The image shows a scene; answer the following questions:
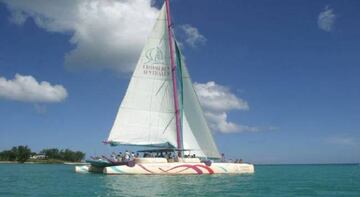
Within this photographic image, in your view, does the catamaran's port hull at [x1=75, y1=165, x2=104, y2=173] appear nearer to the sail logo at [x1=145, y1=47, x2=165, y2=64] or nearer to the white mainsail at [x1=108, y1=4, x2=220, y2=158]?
the white mainsail at [x1=108, y1=4, x2=220, y2=158]

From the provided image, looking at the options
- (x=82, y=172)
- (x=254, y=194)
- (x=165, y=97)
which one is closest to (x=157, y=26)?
(x=165, y=97)

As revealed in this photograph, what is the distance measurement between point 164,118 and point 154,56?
5.64 metres

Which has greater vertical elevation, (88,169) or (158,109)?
(158,109)

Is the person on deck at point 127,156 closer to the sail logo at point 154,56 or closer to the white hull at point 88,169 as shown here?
the white hull at point 88,169

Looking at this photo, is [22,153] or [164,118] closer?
[164,118]

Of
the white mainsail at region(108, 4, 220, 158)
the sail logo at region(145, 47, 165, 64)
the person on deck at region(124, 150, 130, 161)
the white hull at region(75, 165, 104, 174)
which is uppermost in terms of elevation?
the sail logo at region(145, 47, 165, 64)

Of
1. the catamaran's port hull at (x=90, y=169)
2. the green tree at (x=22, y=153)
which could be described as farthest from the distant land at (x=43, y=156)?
the catamaran's port hull at (x=90, y=169)

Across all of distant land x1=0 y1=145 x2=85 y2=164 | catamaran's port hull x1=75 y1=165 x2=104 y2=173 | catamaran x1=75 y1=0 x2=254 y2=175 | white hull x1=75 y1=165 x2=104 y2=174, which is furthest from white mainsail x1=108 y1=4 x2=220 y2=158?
distant land x1=0 y1=145 x2=85 y2=164

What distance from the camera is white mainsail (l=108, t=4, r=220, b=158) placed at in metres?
39.3

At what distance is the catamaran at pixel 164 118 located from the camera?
39.1 metres

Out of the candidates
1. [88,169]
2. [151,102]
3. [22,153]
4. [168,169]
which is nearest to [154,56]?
[151,102]

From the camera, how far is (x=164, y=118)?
134 ft

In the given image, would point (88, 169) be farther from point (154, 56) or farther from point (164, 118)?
point (154, 56)

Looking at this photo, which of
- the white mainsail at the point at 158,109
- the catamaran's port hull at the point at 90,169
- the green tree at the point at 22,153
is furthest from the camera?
the green tree at the point at 22,153
